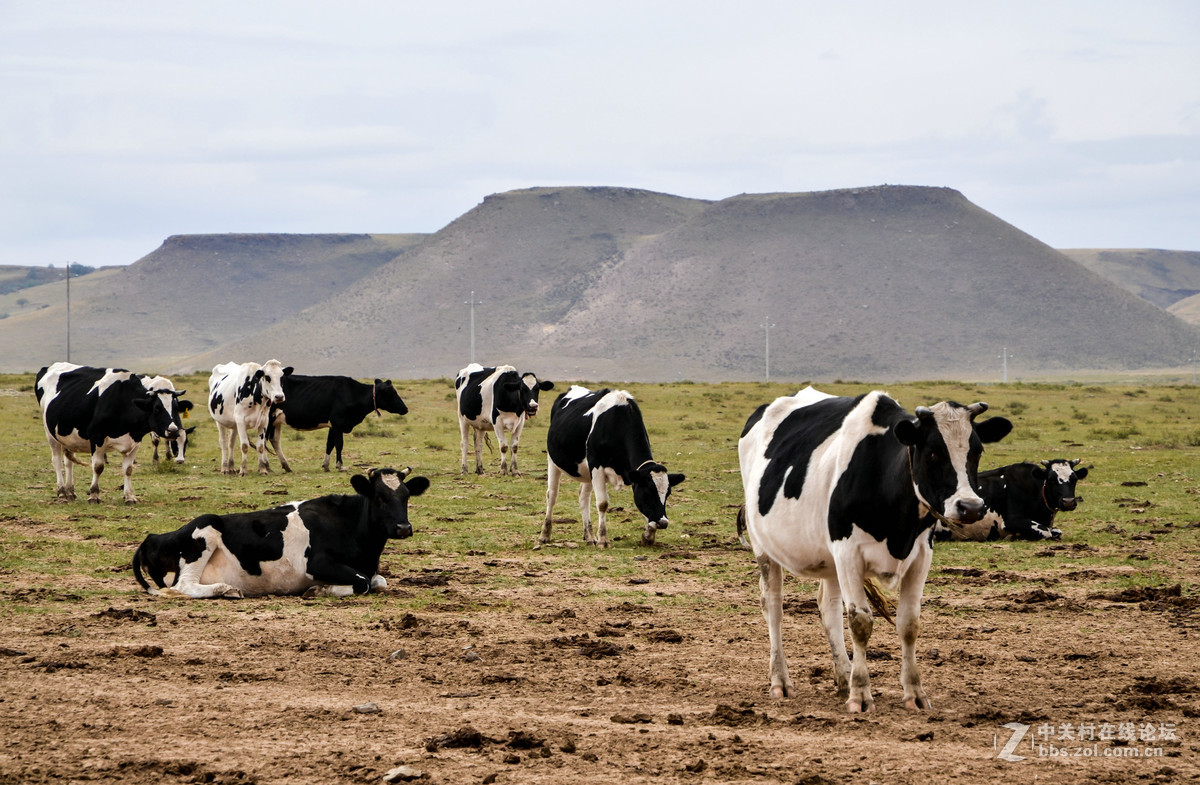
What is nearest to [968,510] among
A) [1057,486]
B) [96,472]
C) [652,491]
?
[652,491]

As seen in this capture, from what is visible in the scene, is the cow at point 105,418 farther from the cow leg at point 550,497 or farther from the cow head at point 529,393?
the cow head at point 529,393

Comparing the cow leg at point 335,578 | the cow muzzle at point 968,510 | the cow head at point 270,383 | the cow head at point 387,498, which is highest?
the cow head at point 270,383

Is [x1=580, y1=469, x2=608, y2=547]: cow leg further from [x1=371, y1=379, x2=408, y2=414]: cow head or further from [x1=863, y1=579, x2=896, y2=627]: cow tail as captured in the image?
[x1=371, y1=379, x2=408, y2=414]: cow head

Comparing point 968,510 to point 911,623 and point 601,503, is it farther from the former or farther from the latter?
point 601,503

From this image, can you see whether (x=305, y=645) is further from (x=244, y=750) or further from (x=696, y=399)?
(x=696, y=399)

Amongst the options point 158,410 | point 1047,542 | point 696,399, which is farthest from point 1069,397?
point 158,410

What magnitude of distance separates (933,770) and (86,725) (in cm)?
507

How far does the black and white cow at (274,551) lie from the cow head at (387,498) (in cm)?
1

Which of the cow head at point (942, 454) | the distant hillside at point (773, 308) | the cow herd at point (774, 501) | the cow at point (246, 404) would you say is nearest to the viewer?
the cow head at point (942, 454)

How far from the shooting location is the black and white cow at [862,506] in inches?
274

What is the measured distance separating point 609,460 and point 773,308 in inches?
5723

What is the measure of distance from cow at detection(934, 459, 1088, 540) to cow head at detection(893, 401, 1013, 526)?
9272mm

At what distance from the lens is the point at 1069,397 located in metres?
53.7

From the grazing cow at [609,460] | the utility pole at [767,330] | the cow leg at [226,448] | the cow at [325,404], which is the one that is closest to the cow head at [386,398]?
the cow at [325,404]
